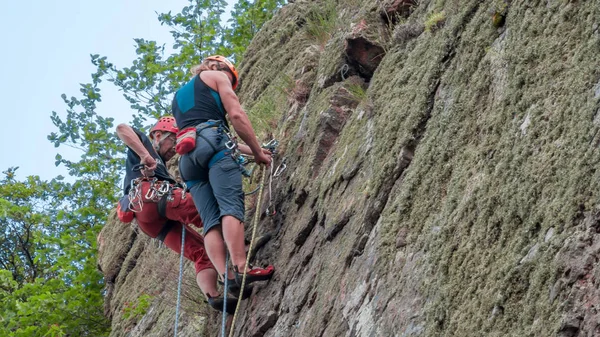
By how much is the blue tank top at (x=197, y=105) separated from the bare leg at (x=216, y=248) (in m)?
0.94

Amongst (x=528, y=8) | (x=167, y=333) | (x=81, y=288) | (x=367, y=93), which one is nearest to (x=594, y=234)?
(x=528, y=8)

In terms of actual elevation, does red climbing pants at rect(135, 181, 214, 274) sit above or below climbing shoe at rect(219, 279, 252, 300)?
above

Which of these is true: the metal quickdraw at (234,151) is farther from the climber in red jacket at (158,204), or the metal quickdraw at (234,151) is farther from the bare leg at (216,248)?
the climber in red jacket at (158,204)

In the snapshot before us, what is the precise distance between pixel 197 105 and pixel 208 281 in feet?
4.67

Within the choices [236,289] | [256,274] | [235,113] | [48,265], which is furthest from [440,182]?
[48,265]

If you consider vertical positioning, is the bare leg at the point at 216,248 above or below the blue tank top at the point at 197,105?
below

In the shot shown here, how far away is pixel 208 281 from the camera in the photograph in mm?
7266

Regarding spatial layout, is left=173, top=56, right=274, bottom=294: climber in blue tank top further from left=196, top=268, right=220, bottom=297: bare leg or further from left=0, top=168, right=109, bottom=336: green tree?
left=0, top=168, right=109, bottom=336: green tree

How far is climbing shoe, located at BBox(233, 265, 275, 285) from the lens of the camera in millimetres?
6555

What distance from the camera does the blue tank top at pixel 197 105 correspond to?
720 cm

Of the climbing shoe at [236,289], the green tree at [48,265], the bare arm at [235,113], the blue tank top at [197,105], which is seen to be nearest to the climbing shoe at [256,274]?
the climbing shoe at [236,289]

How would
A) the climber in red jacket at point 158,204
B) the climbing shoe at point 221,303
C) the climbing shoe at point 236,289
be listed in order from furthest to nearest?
the climber in red jacket at point 158,204
the climbing shoe at point 221,303
the climbing shoe at point 236,289

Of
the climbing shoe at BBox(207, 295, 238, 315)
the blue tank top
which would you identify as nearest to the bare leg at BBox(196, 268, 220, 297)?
the climbing shoe at BBox(207, 295, 238, 315)

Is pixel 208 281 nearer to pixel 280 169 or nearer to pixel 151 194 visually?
pixel 151 194
